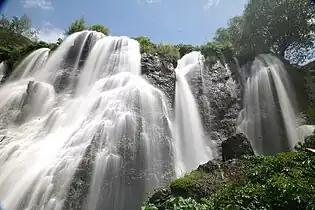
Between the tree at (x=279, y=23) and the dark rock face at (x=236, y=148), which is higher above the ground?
the tree at (x=279, y=23)

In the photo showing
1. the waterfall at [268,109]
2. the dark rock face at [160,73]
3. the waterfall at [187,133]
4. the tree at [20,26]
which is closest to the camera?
the waterfall at [187,133]

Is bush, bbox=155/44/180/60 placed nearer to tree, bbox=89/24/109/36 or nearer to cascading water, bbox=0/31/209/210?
cascading water, bbox=0/31/209/210

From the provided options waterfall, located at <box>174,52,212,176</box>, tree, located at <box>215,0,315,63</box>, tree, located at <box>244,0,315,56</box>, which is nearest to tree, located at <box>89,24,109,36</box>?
waterfall, located at <box>174,52,212,176</box>

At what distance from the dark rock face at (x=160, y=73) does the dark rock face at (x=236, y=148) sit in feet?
16.5

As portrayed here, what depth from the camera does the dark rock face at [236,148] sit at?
1097 cm

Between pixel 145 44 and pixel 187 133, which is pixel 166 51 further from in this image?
pixel 187 133

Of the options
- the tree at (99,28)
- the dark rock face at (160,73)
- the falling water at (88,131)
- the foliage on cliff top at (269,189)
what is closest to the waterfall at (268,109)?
the falling water at (88,131)

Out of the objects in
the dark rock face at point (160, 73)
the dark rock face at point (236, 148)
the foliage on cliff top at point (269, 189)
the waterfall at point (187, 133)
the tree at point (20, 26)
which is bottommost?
the foliage on cliff top at point (269, 189)

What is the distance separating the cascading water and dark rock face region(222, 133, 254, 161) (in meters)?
2.09

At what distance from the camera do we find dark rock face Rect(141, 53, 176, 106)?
1631cm

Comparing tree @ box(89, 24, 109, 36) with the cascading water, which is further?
tree @ box(89, 24, 109, 36)

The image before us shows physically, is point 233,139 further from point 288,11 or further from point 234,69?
point 288,11

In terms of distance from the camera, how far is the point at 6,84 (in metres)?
19.7

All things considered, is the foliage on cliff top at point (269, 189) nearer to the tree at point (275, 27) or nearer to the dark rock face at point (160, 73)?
the dark rock face at point (160, 73)
